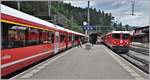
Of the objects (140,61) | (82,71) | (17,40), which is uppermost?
(17,40)

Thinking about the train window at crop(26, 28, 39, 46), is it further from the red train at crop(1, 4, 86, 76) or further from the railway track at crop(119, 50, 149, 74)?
the railway track at crop(119, 50, 149, 74)

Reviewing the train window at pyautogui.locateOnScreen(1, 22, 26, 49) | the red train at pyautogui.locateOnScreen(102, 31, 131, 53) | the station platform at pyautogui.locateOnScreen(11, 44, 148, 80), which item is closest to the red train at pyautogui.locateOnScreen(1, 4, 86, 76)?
the train window at pyautogui.locateOnScreen(1, 22, 26, 49)

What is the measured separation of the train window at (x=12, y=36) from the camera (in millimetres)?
12219

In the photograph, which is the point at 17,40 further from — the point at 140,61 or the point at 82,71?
the point at 140,61

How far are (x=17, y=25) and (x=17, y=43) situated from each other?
2.59 feet

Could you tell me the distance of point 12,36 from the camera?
13188 millimetres

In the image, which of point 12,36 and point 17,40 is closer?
point 12,36

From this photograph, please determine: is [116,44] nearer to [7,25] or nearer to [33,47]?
[33,47]

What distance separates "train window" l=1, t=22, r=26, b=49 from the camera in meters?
12.2

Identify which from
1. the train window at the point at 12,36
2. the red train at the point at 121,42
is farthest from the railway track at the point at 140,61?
the red train at the point at 121,42

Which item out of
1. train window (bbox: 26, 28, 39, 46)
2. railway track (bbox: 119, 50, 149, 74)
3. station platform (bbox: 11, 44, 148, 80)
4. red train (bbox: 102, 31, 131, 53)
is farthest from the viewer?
red train (bbox: 102, 31, 131, 53)

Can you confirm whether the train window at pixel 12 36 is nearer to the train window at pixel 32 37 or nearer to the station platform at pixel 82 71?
the train window at pixel 32 37

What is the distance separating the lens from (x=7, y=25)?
1261 cm

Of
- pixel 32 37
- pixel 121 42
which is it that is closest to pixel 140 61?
pixel 32 37
